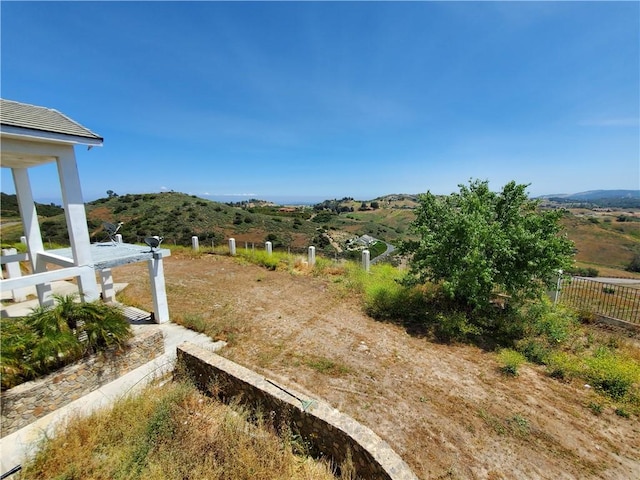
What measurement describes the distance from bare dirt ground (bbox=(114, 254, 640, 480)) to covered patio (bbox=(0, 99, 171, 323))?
1.98m

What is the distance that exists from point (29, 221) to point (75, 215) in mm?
2425

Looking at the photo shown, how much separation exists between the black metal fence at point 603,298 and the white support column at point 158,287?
33.1 ft

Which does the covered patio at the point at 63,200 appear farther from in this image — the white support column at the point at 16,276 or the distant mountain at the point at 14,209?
the distant mountain at the point at 14,209

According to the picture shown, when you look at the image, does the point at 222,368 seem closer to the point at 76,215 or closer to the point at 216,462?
the point at 216,462

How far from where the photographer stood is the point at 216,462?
324cm

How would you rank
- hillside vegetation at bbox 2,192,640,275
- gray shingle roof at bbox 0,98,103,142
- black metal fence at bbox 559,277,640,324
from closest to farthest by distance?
gray shingle roof at bbox 0,98,103,142
black metal fence at bbox 559,277,640,324
hillside vegetation at bbox 2,192,640,275

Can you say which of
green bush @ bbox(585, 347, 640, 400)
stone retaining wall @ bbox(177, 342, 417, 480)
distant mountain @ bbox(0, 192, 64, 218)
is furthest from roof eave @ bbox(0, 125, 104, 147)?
distant mountain @ bbox(0, 192, 64, 218)

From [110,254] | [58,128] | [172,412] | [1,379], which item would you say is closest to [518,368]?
[172,412]

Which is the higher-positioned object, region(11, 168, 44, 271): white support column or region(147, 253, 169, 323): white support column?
region(11, 168, 44, 271): white support column

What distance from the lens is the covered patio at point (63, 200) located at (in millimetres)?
4386

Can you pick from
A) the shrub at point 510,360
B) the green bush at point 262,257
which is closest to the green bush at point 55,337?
the shrub at point 510,360

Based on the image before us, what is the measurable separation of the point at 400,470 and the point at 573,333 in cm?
688

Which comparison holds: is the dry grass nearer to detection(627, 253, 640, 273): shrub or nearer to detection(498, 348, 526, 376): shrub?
detection(498, 348, 526, 376): shrub

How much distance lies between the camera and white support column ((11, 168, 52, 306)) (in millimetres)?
6185
